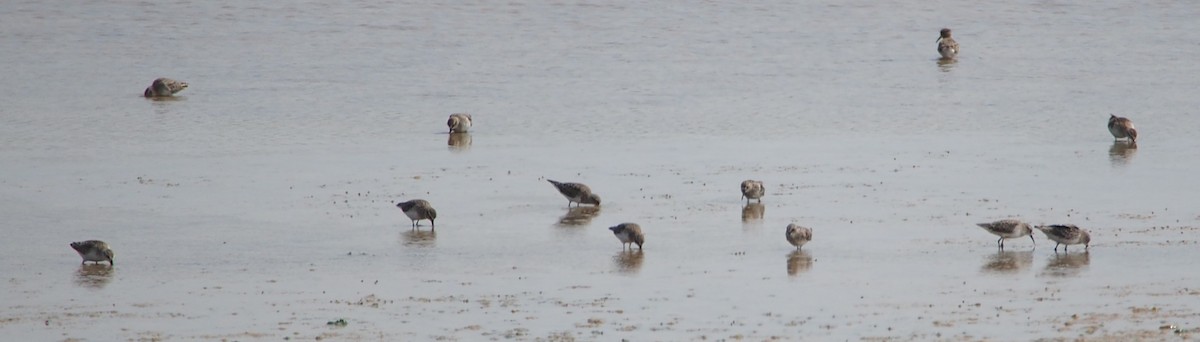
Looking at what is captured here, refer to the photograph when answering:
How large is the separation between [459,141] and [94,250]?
413 inches

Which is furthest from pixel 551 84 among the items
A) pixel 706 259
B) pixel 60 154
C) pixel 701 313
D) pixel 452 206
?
pixel 701 313

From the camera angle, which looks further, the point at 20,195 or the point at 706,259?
the point at 20,195

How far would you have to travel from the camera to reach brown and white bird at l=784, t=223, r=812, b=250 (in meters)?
17.5

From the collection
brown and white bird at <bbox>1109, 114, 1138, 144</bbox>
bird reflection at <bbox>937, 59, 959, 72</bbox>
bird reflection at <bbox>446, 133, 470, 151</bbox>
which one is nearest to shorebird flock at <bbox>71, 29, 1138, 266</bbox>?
bird reflection at <bbox>446, 133, 470, 151</bbox>

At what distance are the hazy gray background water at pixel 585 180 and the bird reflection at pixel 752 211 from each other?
160mm

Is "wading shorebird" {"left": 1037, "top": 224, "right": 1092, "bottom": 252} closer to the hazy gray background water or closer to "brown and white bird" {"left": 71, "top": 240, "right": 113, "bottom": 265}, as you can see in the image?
the hazy gray background water

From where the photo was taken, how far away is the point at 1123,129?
26.2m

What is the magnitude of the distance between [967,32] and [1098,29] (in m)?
3.39

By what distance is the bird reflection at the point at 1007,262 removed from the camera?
16594 millimetres

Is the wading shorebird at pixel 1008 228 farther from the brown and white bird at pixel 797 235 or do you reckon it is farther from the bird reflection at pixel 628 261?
the bird reflection at pixel 628 261

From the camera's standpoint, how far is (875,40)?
45500mm

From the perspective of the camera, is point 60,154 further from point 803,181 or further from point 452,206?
point 803,181

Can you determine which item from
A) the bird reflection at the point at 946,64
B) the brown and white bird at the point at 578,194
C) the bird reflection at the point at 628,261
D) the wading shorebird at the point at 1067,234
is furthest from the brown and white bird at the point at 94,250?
the bird reflection at the point at 946,64

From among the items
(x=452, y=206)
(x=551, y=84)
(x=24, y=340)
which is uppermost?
(x=551, y=84)
